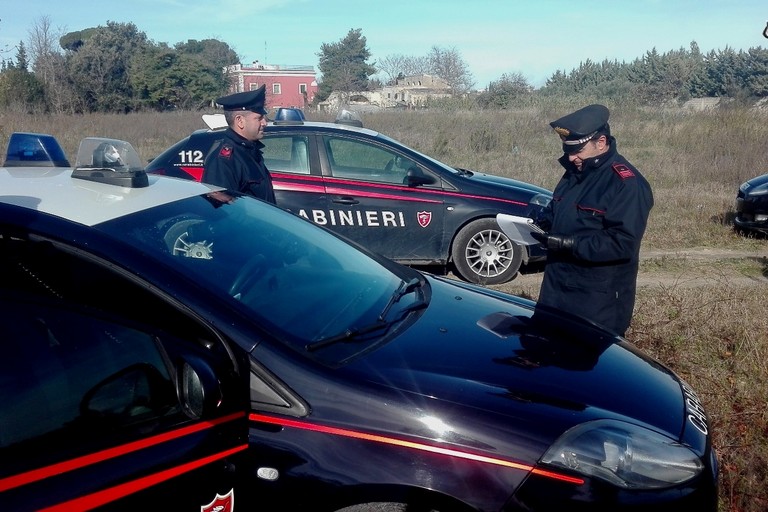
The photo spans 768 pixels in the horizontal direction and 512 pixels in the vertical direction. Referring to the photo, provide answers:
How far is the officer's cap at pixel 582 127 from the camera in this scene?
369 cm

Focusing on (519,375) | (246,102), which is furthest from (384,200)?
(519,375)

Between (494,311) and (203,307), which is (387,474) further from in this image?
(494,311)

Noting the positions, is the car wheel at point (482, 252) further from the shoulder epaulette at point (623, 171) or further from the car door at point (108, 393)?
the car door at point (108, 393)

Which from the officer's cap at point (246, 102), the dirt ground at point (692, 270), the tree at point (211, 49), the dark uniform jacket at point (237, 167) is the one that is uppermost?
the tree at point (211, 49)

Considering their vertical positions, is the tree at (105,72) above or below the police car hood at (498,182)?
above

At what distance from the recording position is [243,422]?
86.5 inches

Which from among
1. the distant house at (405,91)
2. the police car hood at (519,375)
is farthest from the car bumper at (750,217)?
the distant house at (405,91)

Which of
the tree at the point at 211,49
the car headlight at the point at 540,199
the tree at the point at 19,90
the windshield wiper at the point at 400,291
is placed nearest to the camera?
the windshield wiper at the point at 400,291

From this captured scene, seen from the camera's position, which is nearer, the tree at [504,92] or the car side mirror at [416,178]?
the car side mirror at [416,178]

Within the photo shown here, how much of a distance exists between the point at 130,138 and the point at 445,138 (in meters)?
8.40

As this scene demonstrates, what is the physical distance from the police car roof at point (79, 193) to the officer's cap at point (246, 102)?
1.80 m

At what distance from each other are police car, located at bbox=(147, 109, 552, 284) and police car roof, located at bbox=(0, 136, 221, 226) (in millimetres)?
4113

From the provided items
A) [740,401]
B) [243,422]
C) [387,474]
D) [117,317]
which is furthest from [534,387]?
[740,401]

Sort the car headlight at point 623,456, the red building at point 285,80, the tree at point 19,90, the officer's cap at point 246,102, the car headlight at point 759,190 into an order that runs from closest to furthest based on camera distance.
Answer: the car headlight at point 623,456, the officer's cap at point 246,102, the car headlight at point 759,190, the tree at point 19,90, the red building at point 285,80
